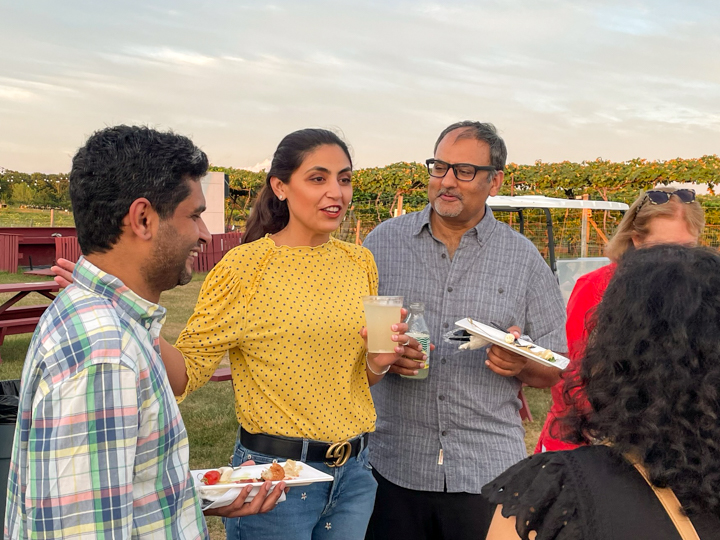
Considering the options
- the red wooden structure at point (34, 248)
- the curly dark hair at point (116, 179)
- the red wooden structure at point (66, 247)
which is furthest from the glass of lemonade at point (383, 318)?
the red wooden structure at point (34, 248)

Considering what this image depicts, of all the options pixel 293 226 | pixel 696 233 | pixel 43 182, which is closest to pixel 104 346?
pixel 293 226

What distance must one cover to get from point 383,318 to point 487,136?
1.03 metres

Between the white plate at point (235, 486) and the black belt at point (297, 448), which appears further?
the black belt at point (297, 448)

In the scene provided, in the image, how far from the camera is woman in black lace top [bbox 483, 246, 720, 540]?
1.15m

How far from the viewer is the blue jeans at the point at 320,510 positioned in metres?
2.06

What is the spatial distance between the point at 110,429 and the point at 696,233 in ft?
9.93

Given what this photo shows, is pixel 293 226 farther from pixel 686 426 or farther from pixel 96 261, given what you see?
pixel 686 426

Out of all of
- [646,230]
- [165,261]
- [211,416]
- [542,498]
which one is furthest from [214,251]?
[542,498]

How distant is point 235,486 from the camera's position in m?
1.75

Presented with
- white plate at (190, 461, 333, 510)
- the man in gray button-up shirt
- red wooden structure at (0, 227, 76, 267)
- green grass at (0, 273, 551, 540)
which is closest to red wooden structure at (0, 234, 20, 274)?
red wooden structure at (0, 227, 76, 267)

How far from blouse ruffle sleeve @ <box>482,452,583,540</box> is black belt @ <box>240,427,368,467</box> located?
3.04 ft

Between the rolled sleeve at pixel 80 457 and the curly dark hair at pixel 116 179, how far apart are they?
1.25 feet

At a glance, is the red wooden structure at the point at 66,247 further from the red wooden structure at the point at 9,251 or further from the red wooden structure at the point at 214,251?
the red wooden structure at the point at 214,251

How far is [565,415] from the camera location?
1.40 m
